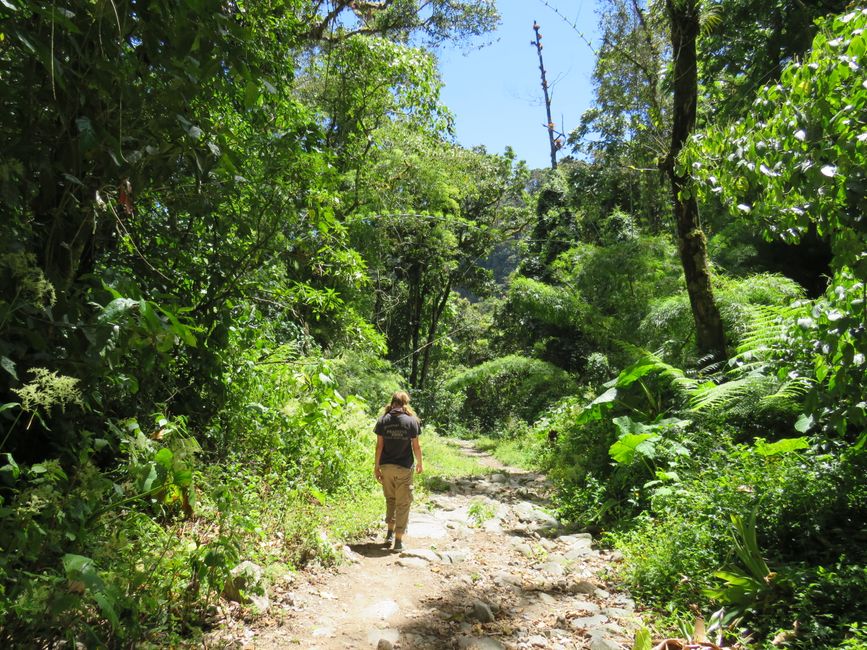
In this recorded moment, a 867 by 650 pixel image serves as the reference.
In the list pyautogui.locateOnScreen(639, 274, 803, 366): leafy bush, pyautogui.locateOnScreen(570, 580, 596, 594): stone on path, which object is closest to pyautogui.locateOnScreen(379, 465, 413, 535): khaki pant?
pyautogui.locateOnScreen(570, 580, 596, 594): stone on path

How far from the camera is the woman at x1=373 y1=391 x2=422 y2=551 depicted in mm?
5586

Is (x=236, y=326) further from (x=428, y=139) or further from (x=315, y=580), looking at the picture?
(x=428, y=139)

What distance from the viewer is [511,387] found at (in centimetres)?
1884

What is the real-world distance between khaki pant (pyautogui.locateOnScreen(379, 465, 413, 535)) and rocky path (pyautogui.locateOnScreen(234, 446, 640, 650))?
286mm

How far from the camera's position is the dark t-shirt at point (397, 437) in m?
5.64

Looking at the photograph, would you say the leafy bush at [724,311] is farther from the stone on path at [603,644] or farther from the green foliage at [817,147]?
the stone on path at [603,644]

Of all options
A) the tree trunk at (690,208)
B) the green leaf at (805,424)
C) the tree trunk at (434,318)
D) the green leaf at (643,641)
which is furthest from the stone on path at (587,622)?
the tree trunk at (434,318)

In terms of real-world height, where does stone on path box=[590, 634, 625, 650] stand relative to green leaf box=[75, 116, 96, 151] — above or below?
below

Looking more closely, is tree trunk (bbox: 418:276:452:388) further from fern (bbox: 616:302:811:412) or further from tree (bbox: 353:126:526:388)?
fern (bbox: 616:302:811:412)

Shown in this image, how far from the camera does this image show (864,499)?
13.2ft

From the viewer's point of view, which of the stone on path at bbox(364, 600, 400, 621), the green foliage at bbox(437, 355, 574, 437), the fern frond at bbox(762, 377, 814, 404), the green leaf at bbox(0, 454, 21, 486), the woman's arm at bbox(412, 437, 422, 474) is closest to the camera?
the green leaf at bbox(0, 454, 21, 486)

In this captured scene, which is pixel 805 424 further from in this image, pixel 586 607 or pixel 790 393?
pixel 586 607

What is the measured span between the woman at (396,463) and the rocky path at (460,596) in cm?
28

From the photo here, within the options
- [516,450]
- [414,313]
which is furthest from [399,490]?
[414,313]
